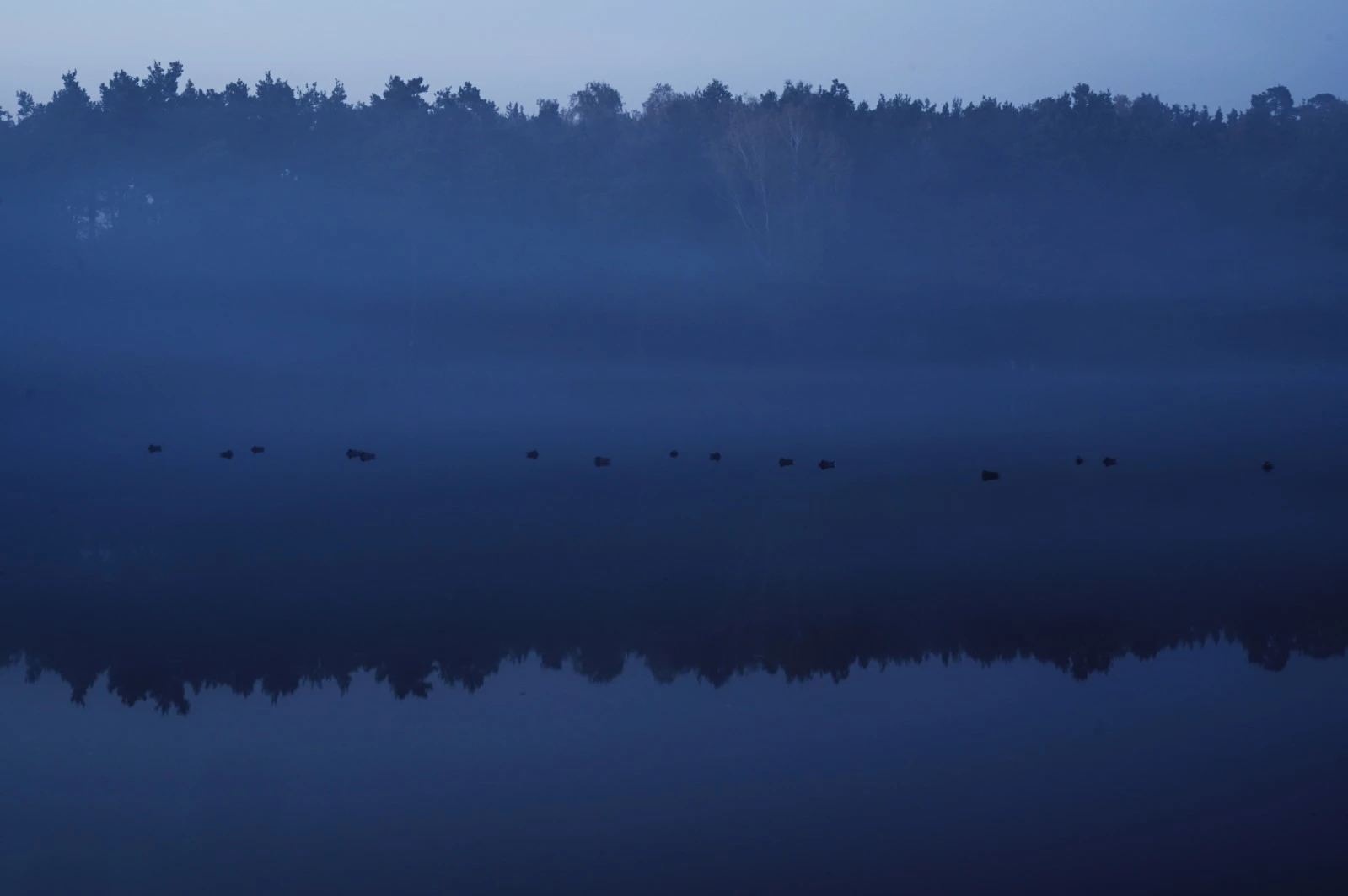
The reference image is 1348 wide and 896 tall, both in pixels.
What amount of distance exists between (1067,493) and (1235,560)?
4.96 m

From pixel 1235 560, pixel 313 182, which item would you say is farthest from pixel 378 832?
pixel 313 182

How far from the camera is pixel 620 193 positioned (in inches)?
2195

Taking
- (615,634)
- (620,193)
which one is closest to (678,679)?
(615,634)

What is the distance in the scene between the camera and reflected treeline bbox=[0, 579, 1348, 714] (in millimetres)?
8930

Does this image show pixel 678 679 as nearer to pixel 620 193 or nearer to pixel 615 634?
pixel 615 634

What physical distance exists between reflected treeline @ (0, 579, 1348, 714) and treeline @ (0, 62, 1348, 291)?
140 feet

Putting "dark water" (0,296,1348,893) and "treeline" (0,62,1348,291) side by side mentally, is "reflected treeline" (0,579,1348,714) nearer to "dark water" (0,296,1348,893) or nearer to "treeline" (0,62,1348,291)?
"dark water" (0,296,1348,893)

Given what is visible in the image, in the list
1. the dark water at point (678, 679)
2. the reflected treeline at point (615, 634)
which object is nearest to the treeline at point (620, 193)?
the dark water at point (678, 679)

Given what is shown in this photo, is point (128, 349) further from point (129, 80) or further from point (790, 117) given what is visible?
point (790, 117)

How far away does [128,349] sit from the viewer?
44.8m

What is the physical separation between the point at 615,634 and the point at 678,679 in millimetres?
1356

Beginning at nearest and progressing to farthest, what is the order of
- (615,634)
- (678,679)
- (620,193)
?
(678,679) → (615,634) → (620,193)

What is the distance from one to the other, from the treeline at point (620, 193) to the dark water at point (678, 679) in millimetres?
34561

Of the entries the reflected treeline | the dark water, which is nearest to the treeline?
the dark water
